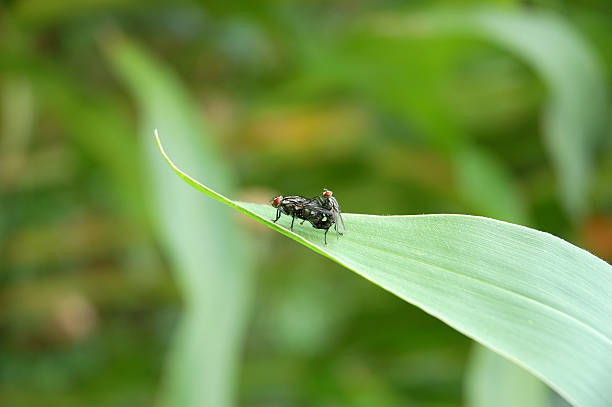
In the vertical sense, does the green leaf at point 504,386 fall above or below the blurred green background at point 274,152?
below

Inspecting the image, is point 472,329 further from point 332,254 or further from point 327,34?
point 327,34

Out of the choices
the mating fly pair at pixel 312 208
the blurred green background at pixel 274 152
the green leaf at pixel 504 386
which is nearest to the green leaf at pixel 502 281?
the mating fly pair at pixel 312 208

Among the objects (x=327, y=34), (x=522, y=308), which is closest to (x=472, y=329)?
(x=522, y=308)

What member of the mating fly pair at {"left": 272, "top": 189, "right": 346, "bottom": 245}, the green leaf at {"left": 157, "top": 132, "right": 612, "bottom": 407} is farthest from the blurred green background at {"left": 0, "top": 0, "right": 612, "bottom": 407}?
the green leaf at {"left": 157, "top": 132, "right": 612, "bottom": 407}

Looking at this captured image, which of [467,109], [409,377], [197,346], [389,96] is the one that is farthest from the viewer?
[409,377]

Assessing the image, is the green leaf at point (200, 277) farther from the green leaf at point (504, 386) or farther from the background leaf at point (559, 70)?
the background leaf at point (559, 70)

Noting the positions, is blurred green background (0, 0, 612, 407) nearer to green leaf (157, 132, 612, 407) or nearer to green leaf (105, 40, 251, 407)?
green leaf (105, 40, 251, 407)
